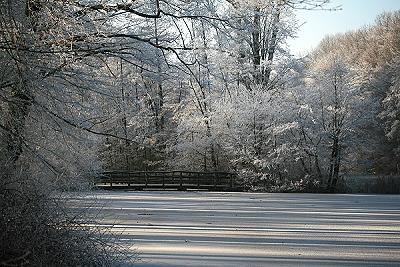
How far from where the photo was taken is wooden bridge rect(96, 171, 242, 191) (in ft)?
105

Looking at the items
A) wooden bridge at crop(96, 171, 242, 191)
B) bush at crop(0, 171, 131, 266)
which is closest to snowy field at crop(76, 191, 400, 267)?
bush at crop(0, 171, 131, 266)

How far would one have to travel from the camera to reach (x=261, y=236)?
11594 mm

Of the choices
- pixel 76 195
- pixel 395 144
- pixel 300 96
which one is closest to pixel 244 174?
pixel 300 96

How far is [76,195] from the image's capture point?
802 centimetres

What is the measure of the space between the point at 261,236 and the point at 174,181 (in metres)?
21.4

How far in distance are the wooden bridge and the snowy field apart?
13644mm

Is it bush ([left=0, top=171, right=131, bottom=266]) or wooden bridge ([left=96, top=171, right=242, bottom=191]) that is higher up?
bush ([left=0, top=171, right=131, bottom=266])

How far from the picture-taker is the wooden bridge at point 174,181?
3206cm

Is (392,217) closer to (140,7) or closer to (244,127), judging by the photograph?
(140,7)

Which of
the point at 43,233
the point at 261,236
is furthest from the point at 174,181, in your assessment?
the point at 43,233

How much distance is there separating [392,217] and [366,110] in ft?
60.7

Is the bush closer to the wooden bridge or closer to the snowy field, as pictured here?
the snowy field

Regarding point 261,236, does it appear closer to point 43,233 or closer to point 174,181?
point 43,233

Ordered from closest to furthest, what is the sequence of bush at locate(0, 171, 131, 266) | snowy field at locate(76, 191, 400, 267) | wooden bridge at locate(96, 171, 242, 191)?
1. bush at locate(0, 171, 131, 266)
2. snowy field at locate(76, 191, 400, 267)
3. wooden bridge at locate(96, 171, 242, 191)
